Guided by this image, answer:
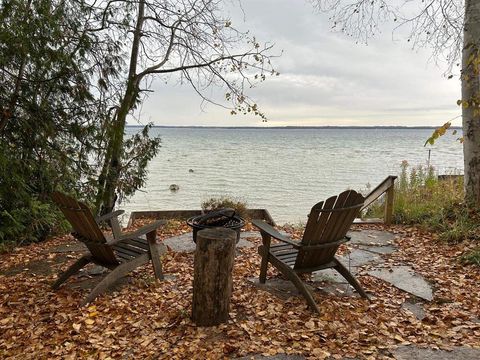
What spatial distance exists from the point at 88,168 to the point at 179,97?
2.52 metres

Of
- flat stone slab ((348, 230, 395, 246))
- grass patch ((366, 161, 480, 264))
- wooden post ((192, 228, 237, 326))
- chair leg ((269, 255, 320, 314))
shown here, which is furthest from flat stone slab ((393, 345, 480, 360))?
flat stone slab ((348, 230, 395, 246))

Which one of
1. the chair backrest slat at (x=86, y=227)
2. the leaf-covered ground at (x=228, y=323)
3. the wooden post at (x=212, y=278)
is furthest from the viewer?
the chair backrest slat at (x=86, y=227)

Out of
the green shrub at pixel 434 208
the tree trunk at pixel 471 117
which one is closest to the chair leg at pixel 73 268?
the green shrub at pixel 434 208

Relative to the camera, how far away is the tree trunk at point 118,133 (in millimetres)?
6461

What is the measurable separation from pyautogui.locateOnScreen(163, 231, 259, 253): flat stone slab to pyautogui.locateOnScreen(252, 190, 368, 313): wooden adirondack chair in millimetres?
1699

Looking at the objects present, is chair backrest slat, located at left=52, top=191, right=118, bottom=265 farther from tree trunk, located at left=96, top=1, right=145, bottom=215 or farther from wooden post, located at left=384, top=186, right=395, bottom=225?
wooden post, located at left=384, top=186, right=395, bottom=225

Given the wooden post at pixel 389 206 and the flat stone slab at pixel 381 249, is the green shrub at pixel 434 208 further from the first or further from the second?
the flat stone slab at pixel 381 249

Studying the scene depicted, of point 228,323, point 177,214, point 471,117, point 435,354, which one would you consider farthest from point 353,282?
point 177,214

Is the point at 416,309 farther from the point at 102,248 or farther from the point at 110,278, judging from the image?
the point at 102,248

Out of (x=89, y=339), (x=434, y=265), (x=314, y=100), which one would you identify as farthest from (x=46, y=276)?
(x=314, y=100)

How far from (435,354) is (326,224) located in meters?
1.15

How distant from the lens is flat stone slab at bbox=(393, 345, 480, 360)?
7.36 ft

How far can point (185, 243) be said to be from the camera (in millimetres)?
5168

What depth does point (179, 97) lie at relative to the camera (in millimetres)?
7602
